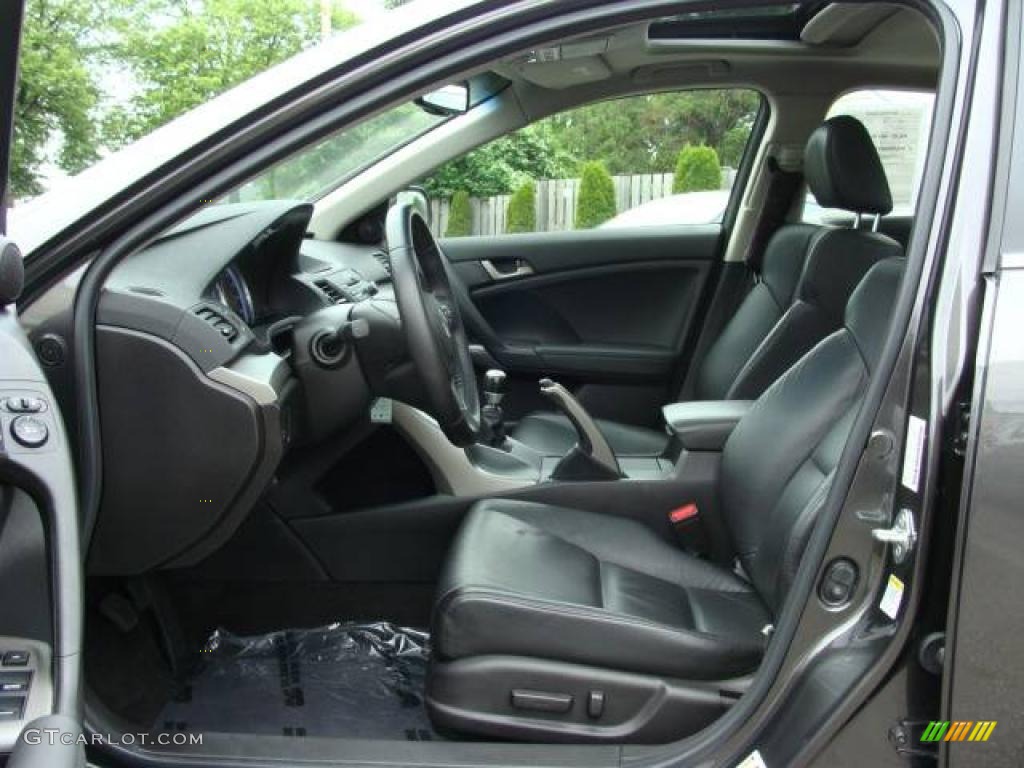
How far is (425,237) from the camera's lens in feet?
7.73

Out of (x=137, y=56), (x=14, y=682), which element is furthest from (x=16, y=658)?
(x=137, y=56)

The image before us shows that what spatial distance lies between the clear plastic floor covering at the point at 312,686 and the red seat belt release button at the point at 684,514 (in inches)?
25.0

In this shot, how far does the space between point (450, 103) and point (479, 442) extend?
3.46 feet

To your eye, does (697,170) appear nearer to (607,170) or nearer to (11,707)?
(607,170)

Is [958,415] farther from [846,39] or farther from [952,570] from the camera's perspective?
[846,39]

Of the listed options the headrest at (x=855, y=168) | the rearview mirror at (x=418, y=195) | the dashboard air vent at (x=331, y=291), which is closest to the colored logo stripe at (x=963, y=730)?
the headrest at (x=855, y=168)

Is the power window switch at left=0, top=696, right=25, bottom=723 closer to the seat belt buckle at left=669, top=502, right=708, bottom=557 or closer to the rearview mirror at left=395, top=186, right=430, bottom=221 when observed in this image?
the seat belt buckle at left=669, top=502, right=708, bottom=557

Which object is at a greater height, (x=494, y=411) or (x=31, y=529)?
(x=31, y=529)

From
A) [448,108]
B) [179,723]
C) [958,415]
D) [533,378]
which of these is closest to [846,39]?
[448,108]

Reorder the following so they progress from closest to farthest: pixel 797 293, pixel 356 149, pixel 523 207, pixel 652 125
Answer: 1. pixel 797 293
2. pixel 356 149
3. pixel 652 125
4. pixel 523 207

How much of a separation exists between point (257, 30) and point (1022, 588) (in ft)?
46.4

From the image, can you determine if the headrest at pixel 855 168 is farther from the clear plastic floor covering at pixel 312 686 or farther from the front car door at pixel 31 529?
the front car door at pixel 31 529

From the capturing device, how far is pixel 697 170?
4.16 metres

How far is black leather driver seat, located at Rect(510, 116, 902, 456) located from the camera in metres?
2.33
